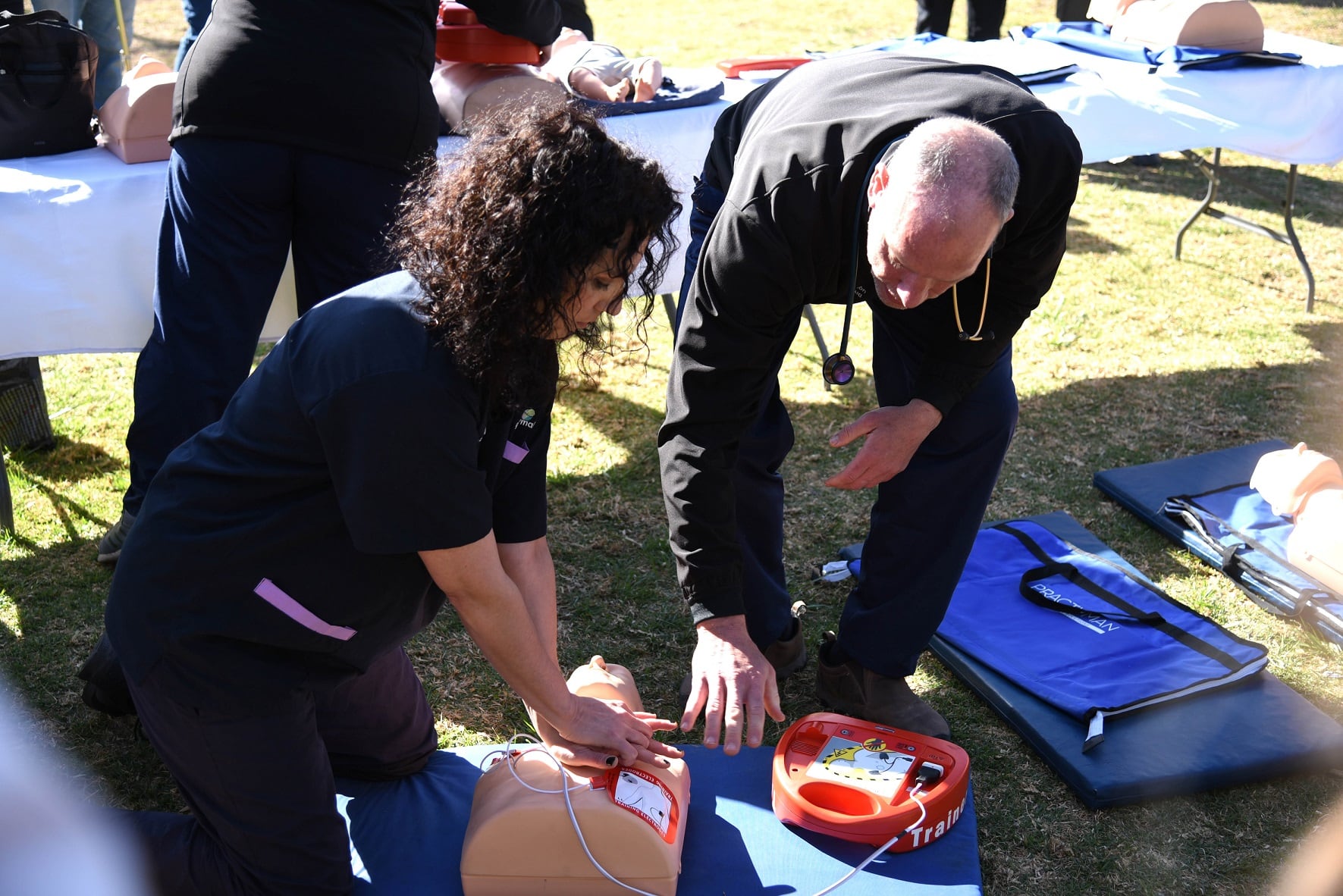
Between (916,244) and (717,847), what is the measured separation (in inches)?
41.3

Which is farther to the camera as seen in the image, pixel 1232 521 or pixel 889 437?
pixel 1232 521

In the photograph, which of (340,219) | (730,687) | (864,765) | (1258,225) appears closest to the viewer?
(730,687)

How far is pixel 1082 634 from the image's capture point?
2508 millimetres

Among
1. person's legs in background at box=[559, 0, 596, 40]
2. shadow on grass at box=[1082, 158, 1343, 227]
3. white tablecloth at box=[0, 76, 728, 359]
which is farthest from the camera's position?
shadow on grass at box=[1082, 158, 1343, 227]

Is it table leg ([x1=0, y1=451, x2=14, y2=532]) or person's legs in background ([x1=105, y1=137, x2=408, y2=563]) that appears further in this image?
table leg ([x1=0, y1=451, x2=14, y2=532])

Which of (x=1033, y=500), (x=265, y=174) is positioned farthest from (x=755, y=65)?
(x=265, y=174)

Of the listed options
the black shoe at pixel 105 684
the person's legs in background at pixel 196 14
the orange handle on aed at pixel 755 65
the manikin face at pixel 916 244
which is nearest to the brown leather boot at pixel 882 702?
the manikin face at pixel 916 244

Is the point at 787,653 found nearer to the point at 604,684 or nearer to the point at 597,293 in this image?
the point at 604,684

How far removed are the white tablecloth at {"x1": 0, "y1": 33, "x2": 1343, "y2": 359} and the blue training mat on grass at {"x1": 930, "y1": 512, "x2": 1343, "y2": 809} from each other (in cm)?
155

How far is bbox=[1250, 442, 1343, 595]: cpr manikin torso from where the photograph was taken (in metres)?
2.64

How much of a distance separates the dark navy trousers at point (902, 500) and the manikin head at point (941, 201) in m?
0.46

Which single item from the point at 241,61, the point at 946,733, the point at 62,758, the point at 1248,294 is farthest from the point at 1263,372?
the point at 62,758

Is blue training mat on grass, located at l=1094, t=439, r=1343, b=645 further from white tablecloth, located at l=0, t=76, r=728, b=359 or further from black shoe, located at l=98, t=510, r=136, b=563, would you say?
black shoe, located at l=98, t=510, r=136, b=563

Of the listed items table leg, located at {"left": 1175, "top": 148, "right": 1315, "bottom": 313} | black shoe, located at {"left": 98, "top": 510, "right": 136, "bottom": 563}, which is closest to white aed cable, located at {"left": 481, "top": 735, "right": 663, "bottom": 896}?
black shoe, located at {"left": 98, "top": 510, "right": 136, "bottom": 563}
